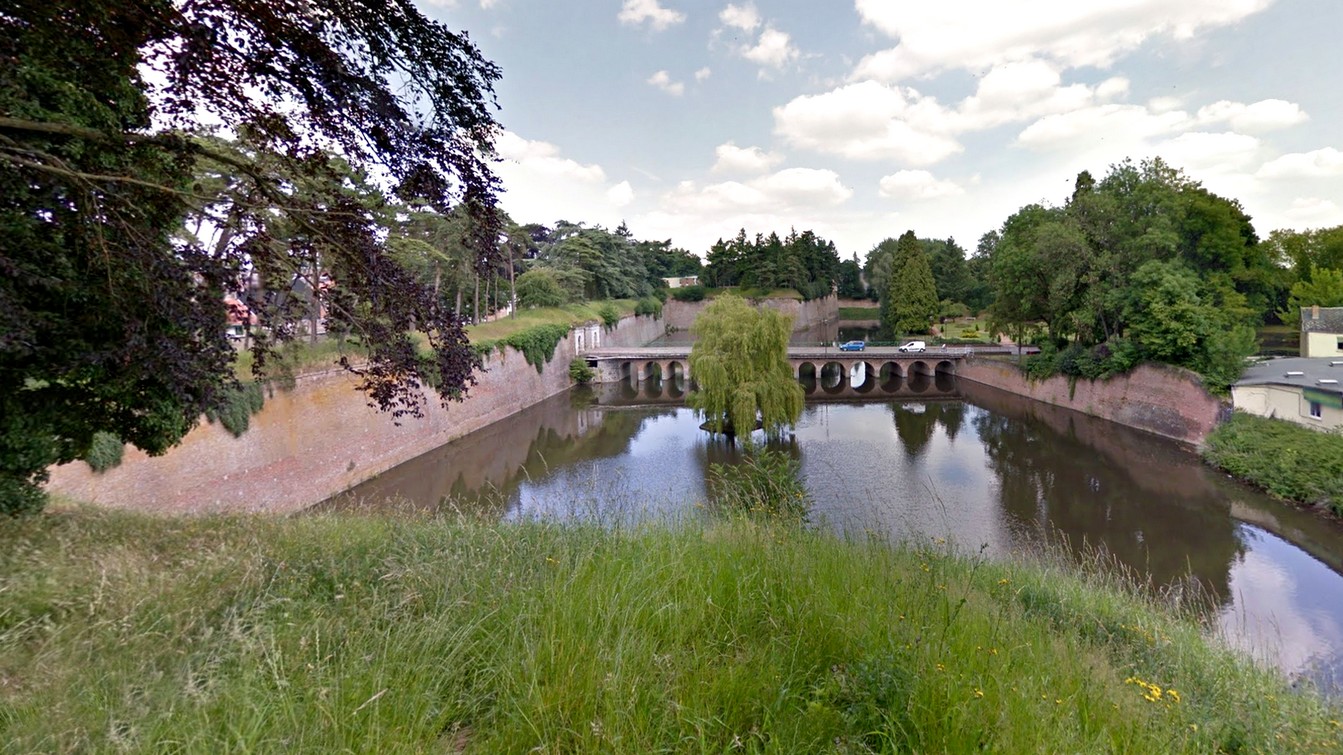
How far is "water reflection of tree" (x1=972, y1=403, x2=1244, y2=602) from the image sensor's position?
11.5 metres

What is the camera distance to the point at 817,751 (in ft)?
6.13

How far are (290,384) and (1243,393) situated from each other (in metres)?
28.2

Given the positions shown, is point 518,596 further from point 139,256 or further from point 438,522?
point 139,256

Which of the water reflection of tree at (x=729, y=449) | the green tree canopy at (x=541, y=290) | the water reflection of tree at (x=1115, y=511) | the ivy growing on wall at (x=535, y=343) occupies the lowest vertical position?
the water reflection of tree at (x=1115, y=511)

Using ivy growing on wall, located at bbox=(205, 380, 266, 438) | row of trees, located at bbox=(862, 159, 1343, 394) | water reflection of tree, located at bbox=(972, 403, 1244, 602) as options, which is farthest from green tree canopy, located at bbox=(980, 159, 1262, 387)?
ivy growing on wall, located at bbox=(205, 380, 266, 438)

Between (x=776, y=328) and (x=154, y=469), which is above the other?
(x=776, y=328)

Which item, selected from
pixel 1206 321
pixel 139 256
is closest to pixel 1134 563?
pixel 1206 321

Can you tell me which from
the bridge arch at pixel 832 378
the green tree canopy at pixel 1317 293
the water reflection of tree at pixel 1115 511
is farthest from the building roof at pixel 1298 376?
the bridge arch at pixel 832 378

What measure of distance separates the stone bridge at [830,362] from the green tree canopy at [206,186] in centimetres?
2889

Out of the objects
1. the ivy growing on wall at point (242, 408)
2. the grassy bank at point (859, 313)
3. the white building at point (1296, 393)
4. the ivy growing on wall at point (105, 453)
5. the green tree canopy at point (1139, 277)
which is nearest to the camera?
the ivy growing on wall at point (105, 453)

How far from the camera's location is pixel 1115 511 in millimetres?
14227

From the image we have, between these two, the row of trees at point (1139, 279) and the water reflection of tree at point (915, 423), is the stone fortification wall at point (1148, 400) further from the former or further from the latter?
the water reflection of tree at point (915, 423)

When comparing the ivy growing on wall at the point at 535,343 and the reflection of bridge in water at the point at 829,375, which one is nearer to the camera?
the ivy growing on wall at the point at 535,343

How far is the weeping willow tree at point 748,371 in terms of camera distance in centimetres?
1831
